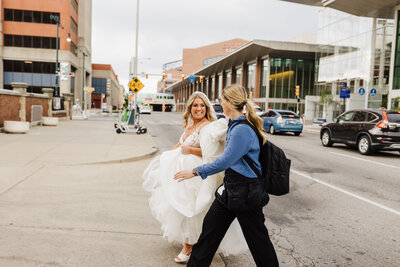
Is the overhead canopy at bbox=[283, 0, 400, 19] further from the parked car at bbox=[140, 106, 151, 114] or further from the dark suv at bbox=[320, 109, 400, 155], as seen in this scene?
the parked car at bbox=[140, 106, 151, 114]

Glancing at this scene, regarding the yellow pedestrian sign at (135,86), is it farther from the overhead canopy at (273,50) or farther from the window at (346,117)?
the overhead canopy at (273,50)

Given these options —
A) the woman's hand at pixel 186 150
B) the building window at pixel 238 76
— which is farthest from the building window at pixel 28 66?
the woman's hand at pixel 186 150

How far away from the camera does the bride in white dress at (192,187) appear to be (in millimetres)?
3199

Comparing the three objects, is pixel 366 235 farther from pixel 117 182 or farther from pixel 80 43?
pixel 80 43

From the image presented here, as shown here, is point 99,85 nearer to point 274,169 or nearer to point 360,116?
point 360,116

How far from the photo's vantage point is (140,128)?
1856 cm

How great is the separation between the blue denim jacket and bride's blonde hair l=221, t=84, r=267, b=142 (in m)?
0.06

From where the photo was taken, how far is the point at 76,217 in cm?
482

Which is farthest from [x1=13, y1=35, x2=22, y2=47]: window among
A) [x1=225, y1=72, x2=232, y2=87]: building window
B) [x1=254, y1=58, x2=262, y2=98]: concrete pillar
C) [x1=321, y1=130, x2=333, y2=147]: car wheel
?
[x1=321, y1=130, x2=333, y2=147]: car wheel

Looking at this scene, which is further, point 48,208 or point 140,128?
point 140,128

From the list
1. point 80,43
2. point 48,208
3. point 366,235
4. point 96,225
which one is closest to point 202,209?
point 96,225

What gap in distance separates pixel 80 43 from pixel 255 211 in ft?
241

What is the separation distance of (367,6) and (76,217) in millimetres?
37080

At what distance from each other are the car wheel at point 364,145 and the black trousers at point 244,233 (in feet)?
37.5
